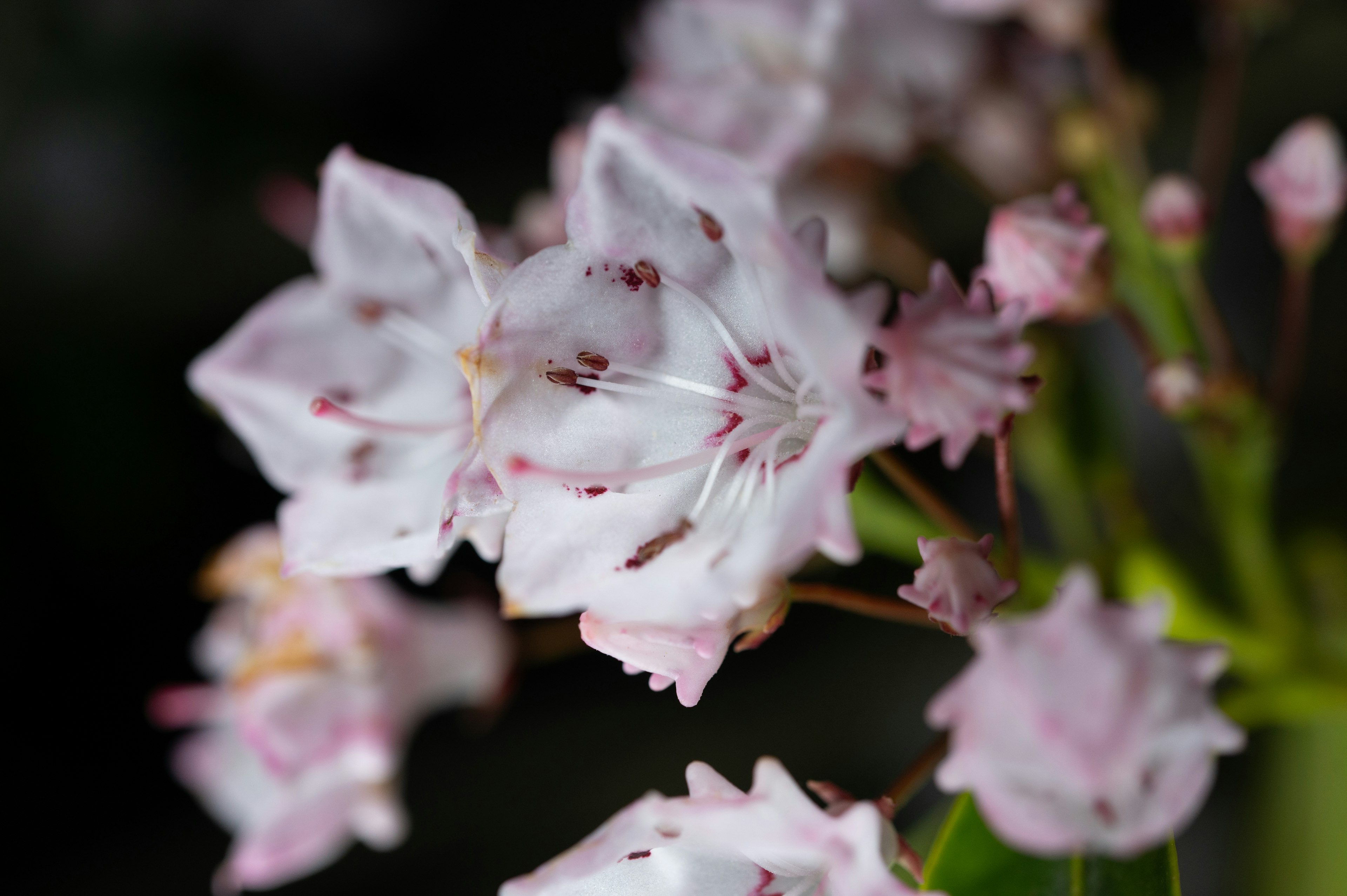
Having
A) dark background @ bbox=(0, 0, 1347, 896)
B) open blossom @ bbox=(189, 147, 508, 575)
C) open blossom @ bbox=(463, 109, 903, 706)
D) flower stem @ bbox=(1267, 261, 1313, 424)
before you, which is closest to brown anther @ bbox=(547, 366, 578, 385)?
open blossom @ bbox=(463, 109, 903, 706)

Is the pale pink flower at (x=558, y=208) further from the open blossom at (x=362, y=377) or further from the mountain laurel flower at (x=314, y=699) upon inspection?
the mountain laurel flower at (x=314, y=699)

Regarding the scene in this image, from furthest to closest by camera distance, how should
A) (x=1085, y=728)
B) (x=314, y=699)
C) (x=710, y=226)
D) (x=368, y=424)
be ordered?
(x=314, y=699) → (x=368, y=424) → (x=710, y=226) → (x=1085, y=728)

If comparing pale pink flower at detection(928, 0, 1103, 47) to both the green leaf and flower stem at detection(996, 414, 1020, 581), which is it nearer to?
flower stem at detection(996, 414, 1020, 581)

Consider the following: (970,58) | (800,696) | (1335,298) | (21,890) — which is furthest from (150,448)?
(1335,298)

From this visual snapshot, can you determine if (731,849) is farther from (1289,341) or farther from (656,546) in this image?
(1289,341)

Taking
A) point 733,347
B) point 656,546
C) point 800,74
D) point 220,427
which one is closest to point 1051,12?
point 800,74

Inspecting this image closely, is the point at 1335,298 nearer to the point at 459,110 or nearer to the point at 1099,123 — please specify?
the point at 1099,123
